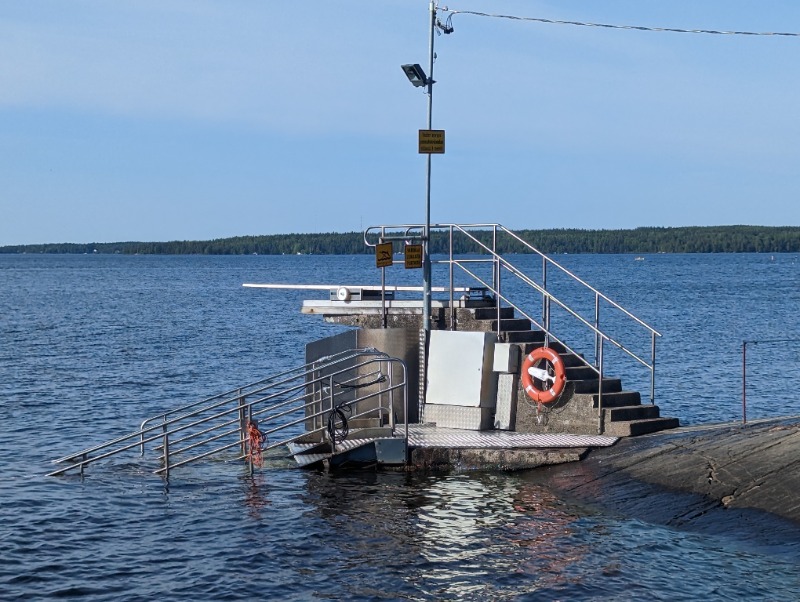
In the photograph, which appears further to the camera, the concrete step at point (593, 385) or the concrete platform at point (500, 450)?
the concrete step at point (593, 385)

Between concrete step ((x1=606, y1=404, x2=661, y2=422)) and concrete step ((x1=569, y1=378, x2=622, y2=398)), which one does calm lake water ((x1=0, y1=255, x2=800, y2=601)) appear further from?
concrete step ((x1=569, y1=378, x2=622, y2=398))

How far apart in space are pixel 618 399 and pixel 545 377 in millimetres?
1203

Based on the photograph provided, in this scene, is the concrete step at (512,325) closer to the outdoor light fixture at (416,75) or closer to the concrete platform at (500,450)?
the concrete platform at (500,450)

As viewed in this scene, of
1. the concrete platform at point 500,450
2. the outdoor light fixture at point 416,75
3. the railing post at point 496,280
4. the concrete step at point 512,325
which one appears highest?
the outdoor light fixture at point 416,75

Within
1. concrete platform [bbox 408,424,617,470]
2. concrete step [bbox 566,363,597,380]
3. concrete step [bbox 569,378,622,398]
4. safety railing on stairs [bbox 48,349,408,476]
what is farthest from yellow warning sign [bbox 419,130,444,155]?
concrete platform [bbox 408,424,617,470]

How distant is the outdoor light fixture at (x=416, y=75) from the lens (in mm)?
18609

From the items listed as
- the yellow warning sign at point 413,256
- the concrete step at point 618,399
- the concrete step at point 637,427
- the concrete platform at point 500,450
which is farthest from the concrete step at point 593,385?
the yellow warning sign at point 413,256

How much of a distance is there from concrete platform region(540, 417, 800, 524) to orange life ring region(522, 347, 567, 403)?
4.48ft

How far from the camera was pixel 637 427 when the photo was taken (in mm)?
16656

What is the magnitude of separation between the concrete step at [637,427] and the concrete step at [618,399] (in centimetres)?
40

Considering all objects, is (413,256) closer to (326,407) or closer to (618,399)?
(326,407)

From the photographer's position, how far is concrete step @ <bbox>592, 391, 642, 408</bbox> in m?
17.1

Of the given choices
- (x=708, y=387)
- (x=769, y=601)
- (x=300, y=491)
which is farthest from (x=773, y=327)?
(x=769, y=601)

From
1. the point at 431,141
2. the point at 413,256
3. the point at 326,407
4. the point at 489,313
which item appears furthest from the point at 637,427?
the point at 431,141
